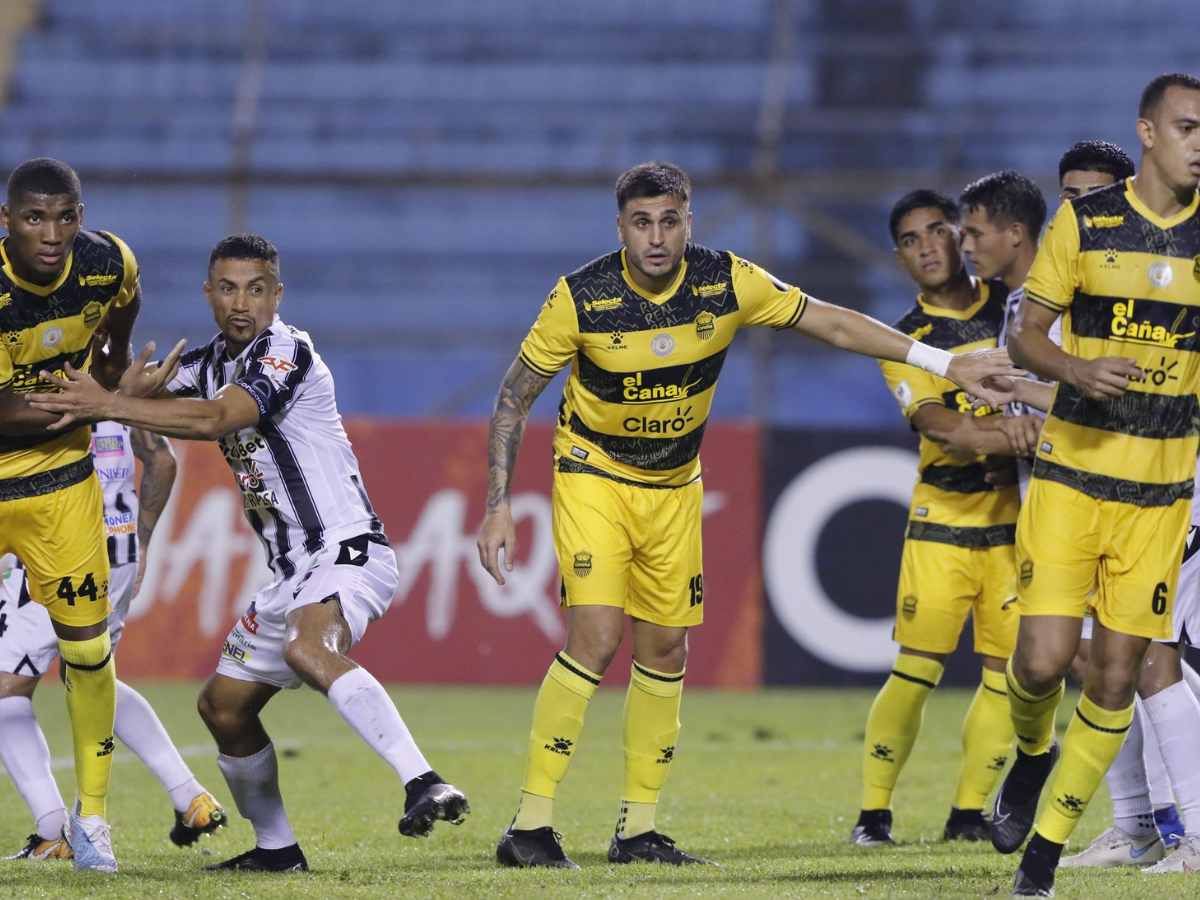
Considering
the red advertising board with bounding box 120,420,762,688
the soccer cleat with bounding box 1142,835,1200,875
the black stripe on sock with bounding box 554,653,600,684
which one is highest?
the black stripe on sock with bounding box 554,653,600,684

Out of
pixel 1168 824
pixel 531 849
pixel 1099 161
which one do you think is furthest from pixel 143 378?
pixel 1168 824

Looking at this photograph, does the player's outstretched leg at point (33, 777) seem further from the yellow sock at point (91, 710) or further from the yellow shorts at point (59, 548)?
the yellow shorts at point (59, 548)

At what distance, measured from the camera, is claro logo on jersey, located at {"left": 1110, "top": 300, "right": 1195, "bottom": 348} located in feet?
16.3

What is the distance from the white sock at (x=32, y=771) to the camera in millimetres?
6270

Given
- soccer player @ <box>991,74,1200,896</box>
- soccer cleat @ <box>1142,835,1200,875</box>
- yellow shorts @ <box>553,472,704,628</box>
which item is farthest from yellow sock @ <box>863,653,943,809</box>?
soccer player @ <box>991,74,1200,896</box>

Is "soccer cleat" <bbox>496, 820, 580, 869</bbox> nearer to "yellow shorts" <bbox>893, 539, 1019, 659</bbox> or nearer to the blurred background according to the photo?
"yellow shorts" <bbox>893, 539, 1019, 659</bbox>

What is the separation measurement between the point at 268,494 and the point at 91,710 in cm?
106

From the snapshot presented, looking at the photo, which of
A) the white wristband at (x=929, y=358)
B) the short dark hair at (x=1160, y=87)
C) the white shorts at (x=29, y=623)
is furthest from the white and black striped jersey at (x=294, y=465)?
the short dark hair at (x=1160, y=87)

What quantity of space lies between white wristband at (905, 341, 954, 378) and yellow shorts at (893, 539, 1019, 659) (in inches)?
46.1

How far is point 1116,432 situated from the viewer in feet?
16.5

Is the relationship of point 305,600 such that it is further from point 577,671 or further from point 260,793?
point 577,671

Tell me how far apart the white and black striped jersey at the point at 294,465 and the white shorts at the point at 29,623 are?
1.12 meters

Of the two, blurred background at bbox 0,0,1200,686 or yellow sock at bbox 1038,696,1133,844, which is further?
blurred background at bbox 0,0,1200,686

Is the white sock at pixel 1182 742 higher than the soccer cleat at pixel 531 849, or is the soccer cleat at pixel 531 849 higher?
the white sock at pixel 1182 742
